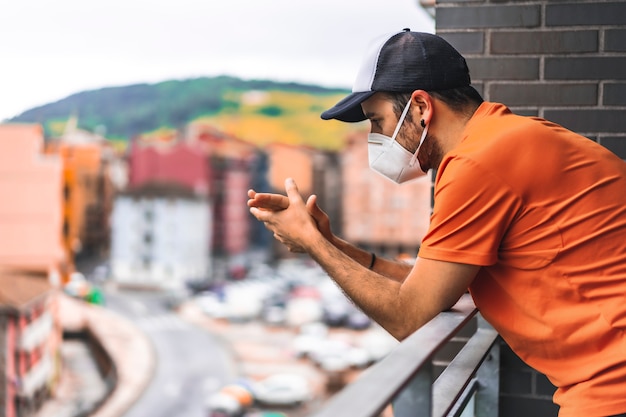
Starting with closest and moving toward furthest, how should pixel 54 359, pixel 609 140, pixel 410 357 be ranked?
pixel 410 357, pixel 609 140, pixel 54 359

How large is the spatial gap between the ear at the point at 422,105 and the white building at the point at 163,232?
983 inches

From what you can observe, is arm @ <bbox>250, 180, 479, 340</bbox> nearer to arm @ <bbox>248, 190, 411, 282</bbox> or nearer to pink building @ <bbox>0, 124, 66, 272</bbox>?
arm @ <bbox>248, 190, 411, 282</bbox>

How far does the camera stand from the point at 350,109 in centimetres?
100

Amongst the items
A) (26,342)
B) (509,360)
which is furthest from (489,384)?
(26,342)

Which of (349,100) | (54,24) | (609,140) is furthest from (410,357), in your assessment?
(54,24)

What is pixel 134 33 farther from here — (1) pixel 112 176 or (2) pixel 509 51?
(2) pixel 509 51

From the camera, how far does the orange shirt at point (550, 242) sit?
31.5 inches

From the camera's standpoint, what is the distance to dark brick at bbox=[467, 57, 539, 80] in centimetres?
158

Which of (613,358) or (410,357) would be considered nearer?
(410,357)

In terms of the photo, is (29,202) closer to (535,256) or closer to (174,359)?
(174,359)

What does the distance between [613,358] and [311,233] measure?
399 mm

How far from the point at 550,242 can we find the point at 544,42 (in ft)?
2.90

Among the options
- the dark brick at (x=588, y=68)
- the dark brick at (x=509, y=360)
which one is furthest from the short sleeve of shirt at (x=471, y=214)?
the dark brick at (x=588, y=68)

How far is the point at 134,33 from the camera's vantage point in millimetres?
36906
